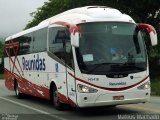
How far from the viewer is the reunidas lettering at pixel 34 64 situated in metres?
18.7

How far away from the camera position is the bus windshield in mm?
14594

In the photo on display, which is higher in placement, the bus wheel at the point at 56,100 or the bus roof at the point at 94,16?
the bus roof at the point at 94,16

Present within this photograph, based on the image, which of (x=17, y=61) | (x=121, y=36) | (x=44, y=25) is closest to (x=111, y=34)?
(x=121, y=36)

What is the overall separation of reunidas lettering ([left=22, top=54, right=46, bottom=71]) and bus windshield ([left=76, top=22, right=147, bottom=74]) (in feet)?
13.0

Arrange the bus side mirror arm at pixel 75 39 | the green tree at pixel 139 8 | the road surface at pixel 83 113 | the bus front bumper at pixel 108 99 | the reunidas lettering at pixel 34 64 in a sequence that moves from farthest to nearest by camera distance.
→ the green tree at pixel 139 8 → the reunidas lettering at pixel 34 64 → the road surface at pixel 83 113 → the bus front bumper at pixel 108 99 → the bus side mirror arm at pixel 75 39

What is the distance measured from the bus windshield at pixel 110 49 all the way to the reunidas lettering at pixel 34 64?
3.98 metres

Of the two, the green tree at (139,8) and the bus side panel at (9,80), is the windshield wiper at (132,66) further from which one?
the green tree at (139,8)

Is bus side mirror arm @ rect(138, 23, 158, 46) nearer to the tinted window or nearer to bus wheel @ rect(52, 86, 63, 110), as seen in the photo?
bus wheel @ rect(52, 86, 63, 110)

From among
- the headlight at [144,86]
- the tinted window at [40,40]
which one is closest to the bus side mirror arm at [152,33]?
the headlight at [144,86]

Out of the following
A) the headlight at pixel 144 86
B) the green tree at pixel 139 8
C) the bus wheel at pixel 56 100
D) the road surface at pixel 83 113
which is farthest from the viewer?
the green tree at pixel 139 8

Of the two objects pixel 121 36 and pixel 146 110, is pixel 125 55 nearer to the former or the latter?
pixel 121 36

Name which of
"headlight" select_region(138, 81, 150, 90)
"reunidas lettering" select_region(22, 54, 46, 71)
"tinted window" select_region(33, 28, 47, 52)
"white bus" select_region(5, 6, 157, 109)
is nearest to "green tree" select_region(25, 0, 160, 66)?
"reunidas lettering" select_region(22, 54, 46, 71)

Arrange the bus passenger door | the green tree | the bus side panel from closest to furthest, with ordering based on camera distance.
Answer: the bus passenger door → the bus side panel → the green tree

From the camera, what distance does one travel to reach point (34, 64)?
20125 mm
